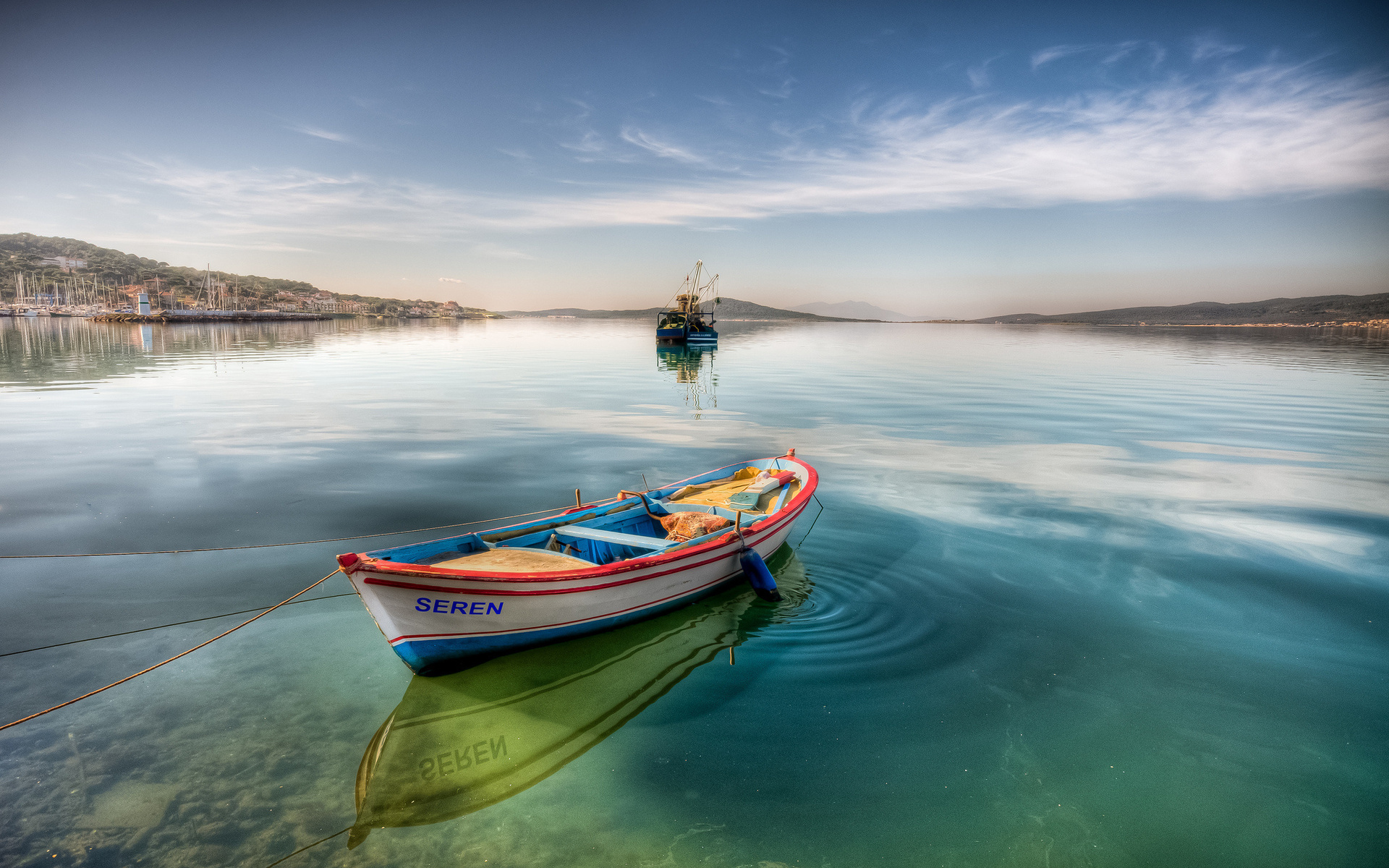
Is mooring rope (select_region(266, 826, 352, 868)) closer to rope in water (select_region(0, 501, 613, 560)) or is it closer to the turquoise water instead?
the turquoise water

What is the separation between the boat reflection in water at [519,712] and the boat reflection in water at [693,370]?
19.7 meters

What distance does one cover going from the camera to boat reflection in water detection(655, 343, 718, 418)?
35.0 metres

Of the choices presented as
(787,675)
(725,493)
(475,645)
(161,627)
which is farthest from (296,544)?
(787,675)

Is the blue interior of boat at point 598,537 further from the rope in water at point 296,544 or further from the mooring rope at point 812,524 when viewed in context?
the mooring rope at point 812,524

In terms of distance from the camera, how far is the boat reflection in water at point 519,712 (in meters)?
6.60

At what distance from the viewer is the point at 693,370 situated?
177ft

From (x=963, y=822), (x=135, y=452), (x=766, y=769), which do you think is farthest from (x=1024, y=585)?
(x=135, y=452)

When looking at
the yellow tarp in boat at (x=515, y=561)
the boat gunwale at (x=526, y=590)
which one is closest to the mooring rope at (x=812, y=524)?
the boat gunwale at (x=526, y=590)

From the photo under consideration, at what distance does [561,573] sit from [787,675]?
3.41 metres

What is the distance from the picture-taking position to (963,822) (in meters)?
6.33

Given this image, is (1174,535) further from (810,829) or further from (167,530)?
(167,530)

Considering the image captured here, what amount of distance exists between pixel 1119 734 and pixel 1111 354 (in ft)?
255

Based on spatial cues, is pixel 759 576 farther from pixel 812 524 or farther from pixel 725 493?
pixel 812 524

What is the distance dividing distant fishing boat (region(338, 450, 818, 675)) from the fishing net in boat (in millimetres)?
21
